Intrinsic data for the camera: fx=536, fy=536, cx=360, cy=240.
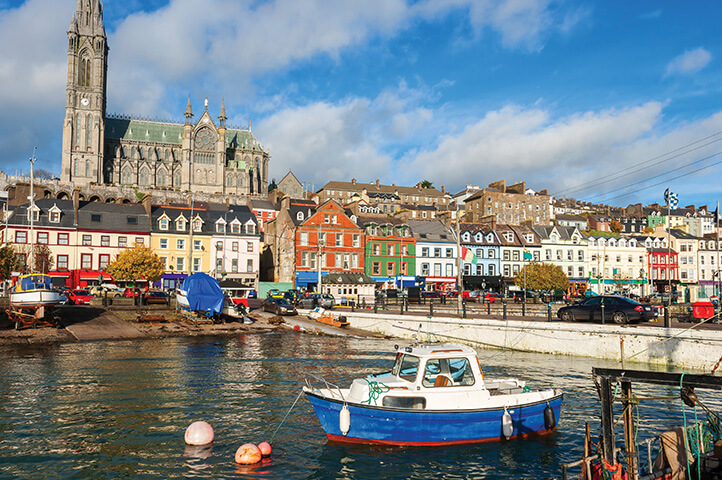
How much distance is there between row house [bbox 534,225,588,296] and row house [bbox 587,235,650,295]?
4.52ft

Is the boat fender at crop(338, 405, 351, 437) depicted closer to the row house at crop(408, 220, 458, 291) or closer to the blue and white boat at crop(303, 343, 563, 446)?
the blue and white boat at crop(303, 343, 563, 446)

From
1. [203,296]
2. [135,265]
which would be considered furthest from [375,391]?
[135,265]

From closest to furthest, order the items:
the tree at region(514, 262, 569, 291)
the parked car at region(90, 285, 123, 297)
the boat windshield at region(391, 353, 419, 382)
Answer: the boat windshield at region(391, 353, 419, 382) < the parked car at region(90, 285, 123, 297) < the tree at region(514, 262, 569, 291)

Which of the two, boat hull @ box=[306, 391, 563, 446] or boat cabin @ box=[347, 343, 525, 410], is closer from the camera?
boat hull @ box=[306, 391, 563, 446]

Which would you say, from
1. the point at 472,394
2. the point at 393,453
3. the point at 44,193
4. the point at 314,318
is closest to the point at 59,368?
the point at 393,453

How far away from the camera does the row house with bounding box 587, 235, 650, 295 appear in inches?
3415

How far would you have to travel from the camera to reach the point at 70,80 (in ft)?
461

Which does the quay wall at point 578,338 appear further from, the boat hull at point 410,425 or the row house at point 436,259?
the row house at point 436,259

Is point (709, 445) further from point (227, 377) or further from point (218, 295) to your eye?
point (218, 295)

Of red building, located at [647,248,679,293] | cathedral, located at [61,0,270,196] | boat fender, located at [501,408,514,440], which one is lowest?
boat fender, located at [501,408,514,440]

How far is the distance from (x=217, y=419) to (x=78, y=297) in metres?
41.3

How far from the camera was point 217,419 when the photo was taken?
17312 mm

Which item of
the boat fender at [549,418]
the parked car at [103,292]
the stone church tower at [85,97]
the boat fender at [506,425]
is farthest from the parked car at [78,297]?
the stone church tower at [85,97]

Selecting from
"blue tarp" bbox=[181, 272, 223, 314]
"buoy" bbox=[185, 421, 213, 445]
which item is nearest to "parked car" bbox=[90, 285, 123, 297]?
"blue tarp" bbox=[181, 272, 223, 314]
